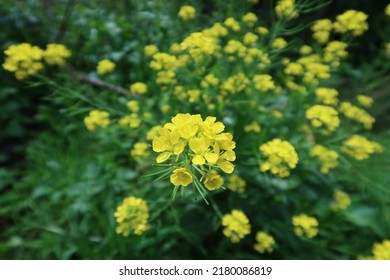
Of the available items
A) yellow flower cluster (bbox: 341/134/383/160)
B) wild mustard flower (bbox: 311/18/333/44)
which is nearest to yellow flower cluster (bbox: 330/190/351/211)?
yellow flower cluster (bbox: 341/134/383/160)

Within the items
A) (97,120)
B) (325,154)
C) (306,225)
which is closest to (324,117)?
(325,154)

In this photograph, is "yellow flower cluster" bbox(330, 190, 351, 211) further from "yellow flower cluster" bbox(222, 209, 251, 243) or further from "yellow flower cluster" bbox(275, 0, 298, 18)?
"yellow flower cluster" bbox(275, 0, 298, 18)

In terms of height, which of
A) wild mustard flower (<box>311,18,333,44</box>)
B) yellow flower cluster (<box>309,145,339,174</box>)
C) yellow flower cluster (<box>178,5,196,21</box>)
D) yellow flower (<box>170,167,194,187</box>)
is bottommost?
yellow flower (<box>170,167,194,187</box>)

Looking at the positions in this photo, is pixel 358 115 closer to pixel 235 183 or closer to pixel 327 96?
pixel 327 96

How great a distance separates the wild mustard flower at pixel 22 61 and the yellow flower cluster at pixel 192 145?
78 centimetres

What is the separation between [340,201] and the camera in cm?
169

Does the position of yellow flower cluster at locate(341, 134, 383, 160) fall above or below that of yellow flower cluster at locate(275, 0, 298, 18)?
below

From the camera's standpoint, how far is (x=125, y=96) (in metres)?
2.07

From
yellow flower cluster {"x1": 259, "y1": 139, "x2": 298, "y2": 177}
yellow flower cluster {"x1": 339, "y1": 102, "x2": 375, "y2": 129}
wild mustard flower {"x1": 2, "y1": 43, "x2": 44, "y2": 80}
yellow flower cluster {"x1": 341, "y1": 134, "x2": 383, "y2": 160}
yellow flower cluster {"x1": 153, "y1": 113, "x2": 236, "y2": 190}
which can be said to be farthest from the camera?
yellow flower cluster {"x1": 339, "y1": 102, "x2": 375, "y2": 129}

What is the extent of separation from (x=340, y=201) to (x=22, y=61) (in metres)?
1.41

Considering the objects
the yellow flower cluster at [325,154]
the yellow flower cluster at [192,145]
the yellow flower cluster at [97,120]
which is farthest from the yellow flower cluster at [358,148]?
the yellow flower cluster at [97,120]

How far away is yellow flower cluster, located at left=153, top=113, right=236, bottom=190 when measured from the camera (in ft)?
2.92

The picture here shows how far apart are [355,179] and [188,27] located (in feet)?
3.38

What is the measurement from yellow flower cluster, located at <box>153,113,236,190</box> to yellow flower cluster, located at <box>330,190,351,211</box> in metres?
0.94
